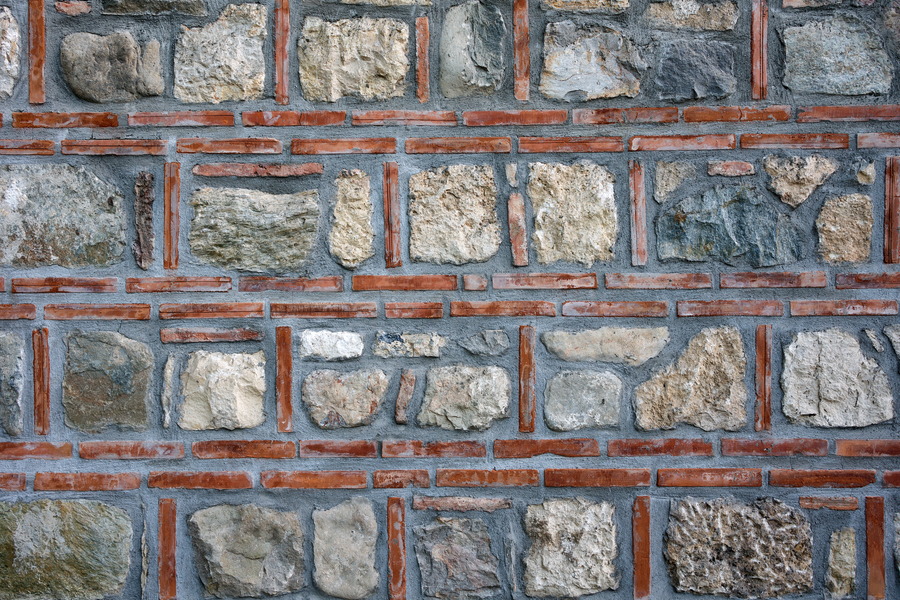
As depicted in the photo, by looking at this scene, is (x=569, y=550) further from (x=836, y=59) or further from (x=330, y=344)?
(x=836, y=59)

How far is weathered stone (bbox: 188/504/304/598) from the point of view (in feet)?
6.37

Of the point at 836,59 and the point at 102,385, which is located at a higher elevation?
the point at 836,59

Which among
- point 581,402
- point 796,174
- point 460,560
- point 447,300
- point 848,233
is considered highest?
point 796,174

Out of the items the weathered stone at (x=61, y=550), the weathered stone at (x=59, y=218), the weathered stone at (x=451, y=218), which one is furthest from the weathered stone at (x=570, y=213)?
the weathered stone at (x=61, y=550)

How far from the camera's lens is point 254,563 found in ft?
6.37

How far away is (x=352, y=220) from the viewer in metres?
1.97

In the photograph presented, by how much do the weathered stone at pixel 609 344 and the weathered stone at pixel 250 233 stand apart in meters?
0.79

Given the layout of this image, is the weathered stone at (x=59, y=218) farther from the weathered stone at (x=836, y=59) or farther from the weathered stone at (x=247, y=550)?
the weathered stone at (x=836, y=59)

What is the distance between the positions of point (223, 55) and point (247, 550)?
1491 millimetres

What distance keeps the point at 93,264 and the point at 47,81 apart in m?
0.58

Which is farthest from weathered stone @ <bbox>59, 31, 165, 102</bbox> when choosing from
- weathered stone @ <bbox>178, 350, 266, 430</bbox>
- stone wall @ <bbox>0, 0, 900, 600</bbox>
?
weathered stone @ <bbox>178, 350, 266, 430</bbox>

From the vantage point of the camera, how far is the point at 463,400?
1.96 meters

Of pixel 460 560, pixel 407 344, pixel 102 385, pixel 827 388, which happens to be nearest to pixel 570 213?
pixel 407 344

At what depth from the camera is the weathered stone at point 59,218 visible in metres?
1.96
